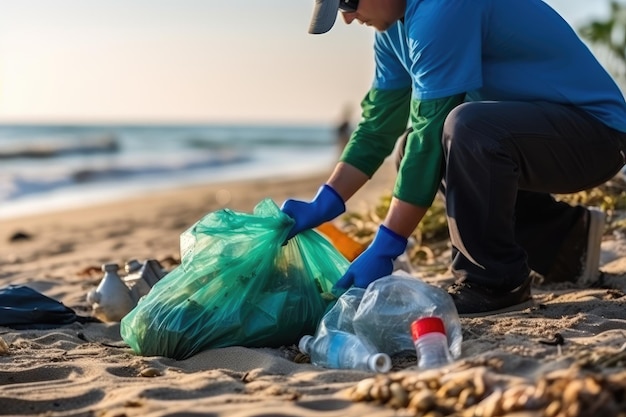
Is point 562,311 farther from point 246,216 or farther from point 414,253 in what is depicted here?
point 414,253

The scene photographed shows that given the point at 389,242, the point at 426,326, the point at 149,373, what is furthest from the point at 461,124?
the point at 149,373

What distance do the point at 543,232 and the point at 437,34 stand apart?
3.69 feet

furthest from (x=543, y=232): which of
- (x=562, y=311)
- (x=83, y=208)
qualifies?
(x=83, y=208)

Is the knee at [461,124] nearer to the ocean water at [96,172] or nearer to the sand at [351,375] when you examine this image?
the sand at [351,375]

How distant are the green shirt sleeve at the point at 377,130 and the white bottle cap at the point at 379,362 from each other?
3.63 ft

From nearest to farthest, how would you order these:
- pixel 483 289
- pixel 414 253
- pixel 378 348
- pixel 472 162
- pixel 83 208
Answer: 1. pixel 378 348
2. pixel 472 162
3. pixel 483 289
4. pixel 414 253
5. pixel 83 208

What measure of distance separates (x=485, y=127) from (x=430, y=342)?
0.83 metres

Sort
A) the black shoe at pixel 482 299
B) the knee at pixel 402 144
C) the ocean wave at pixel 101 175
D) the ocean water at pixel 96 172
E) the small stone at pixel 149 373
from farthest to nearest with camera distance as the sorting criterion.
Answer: the ocean wave at pixel 101 175 → the ocean water at pixel 96 172 → the knee at pixel 402 144 → the black shoe at pixel 482 299 → the small stone at pixel 149 373

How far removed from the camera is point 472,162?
2.92 meters

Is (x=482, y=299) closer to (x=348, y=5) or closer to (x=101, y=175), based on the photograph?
(x=348, y=5)

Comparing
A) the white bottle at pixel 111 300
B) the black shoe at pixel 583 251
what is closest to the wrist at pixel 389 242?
the black shoe at pixel 583 251

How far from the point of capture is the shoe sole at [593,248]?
11.9 ft

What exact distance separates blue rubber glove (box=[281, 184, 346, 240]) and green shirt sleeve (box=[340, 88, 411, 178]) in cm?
18

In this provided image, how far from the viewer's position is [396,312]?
8.80 ft
